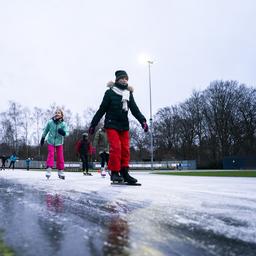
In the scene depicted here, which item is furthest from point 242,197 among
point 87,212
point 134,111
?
point 134,111

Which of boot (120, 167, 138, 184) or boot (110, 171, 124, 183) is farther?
boot (110, 171, 124, 183)

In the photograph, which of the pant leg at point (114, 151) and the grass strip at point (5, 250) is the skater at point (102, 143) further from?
the grass strip at point (5, 250)

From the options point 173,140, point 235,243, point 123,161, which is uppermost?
point 173,140

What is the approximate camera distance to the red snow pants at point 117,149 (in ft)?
22.6

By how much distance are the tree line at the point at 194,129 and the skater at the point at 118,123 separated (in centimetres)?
5103

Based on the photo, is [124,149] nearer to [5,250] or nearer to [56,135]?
[56,135]

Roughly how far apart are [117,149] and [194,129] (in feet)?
213

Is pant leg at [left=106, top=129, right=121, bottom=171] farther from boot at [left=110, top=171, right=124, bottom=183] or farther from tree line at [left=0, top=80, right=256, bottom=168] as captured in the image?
tree line at [left=0, top=80, right=256, bottom=168]

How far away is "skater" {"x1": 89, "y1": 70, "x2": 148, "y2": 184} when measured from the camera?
6918mm

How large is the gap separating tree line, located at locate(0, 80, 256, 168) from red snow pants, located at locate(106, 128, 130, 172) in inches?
2009

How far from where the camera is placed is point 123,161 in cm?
712

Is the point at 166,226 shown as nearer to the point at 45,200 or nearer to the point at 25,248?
the point at 25,248

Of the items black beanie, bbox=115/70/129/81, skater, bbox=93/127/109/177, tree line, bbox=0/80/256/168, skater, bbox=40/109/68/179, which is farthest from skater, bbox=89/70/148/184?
tree line, bbox=0/80/256/168

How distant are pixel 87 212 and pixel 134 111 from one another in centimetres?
445
